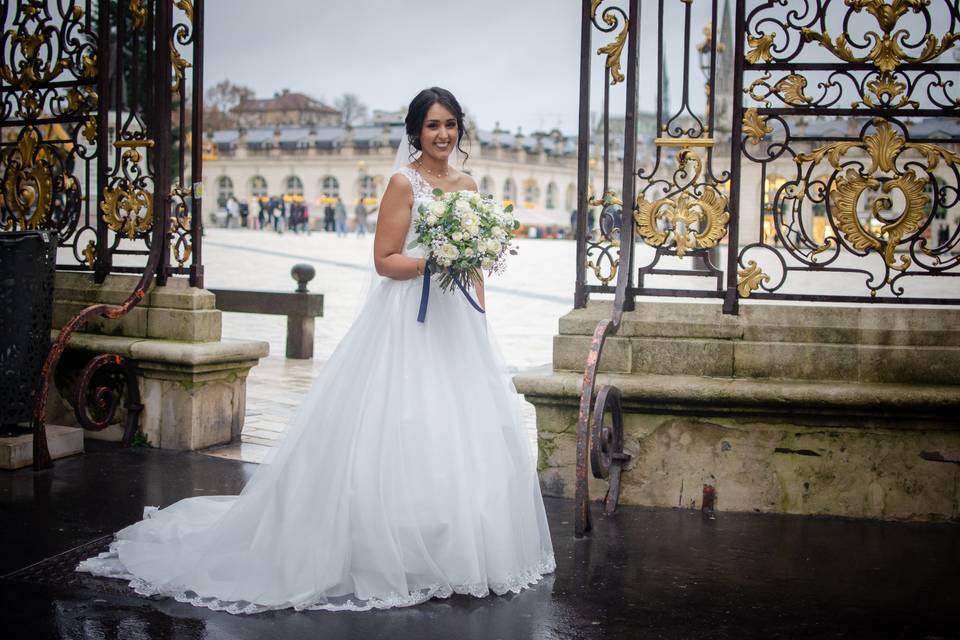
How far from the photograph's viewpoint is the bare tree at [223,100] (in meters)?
108

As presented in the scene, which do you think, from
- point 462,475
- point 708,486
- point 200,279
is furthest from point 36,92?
point 708,486

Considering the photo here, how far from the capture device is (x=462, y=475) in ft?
12.8

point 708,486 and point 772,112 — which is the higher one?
point 772,112

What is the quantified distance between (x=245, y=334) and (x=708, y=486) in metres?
8.65

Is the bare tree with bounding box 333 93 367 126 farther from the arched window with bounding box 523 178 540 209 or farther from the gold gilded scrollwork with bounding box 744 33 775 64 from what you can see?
the gold gilded scrollwork with bounding box 744 33 775 64

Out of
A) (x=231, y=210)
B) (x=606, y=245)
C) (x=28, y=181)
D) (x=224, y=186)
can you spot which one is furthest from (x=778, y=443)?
(x=224, y=186)

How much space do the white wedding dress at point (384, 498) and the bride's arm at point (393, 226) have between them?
51 mm

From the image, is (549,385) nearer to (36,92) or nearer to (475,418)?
(475,418)

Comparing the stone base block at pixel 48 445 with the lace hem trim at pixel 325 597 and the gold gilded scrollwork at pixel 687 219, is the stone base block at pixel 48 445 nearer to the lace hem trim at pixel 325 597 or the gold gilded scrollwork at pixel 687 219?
the lace hem trim at pixel 325 597

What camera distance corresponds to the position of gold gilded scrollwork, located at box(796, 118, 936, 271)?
4922mm

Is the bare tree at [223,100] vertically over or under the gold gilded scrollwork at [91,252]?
over

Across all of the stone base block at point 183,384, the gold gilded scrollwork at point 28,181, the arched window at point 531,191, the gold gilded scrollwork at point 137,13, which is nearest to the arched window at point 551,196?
the arched window at point 531,191

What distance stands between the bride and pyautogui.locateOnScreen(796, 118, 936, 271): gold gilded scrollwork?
6.33 ft

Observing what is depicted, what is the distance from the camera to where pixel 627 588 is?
3.96 meters
